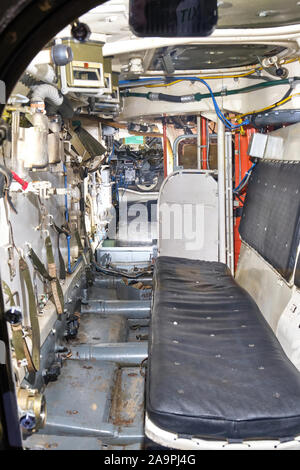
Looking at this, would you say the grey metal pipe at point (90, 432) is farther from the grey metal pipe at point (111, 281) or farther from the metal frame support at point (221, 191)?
the grey metal pipe at point (111, 281)

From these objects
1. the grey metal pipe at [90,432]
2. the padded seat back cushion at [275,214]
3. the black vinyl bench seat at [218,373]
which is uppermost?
the padded seat back cushion at [275,214]

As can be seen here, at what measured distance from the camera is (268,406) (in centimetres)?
196

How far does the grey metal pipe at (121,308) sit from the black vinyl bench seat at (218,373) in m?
1.42

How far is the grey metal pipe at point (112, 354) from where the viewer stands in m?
3.74

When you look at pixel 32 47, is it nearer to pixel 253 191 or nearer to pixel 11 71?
pixel 11 71

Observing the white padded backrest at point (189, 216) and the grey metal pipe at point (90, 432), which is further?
the white padded backrest at point (189, 216)

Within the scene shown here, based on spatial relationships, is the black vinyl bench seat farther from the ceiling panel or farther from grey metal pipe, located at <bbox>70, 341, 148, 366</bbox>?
the ceiling panel

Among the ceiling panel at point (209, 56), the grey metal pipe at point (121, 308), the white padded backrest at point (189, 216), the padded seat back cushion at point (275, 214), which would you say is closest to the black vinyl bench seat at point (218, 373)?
the padded seat back cushion at point (275, 214)

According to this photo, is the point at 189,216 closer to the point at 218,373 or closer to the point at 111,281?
the point at 111,281

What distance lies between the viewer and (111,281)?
607 cm

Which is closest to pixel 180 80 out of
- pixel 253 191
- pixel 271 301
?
pixel 253 191

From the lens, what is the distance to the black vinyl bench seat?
192 centimetres

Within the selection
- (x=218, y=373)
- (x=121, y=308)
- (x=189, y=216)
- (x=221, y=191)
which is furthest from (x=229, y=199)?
(x=218, y=373)

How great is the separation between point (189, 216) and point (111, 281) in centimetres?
147
